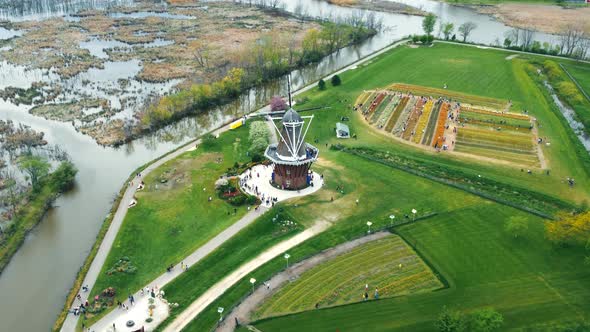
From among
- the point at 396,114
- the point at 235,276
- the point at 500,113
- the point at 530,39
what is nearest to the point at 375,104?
the point at 396,114

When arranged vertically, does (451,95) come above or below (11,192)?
above

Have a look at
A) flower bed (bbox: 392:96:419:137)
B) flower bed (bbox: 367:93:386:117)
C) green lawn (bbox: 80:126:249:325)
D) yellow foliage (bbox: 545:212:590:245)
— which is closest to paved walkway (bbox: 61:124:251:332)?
green lawn (bbox: 80:126:249:325)

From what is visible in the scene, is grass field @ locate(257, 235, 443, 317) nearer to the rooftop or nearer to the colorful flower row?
the rooftop

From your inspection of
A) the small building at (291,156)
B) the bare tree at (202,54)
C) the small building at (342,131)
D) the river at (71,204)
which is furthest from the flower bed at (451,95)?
the small building at (291,156)

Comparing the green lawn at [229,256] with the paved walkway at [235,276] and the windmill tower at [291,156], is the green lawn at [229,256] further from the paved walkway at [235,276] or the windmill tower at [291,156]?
the windmill tower at [291,156]

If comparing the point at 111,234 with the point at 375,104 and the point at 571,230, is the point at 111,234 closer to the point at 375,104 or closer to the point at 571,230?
the point at 571,230

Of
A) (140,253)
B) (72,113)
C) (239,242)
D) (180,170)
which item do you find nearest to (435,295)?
(239,242)
